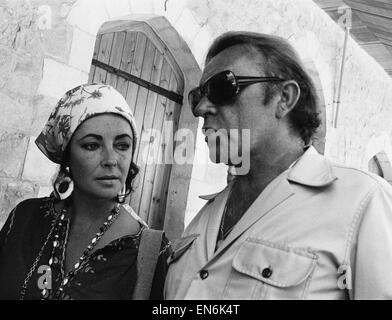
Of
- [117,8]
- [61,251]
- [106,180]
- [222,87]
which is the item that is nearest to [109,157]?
[106,180]

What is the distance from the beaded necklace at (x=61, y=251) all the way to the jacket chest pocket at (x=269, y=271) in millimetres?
A: 556

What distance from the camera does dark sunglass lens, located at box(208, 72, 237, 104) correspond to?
1460 millimetres

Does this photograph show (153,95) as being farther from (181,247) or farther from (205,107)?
(181,247)

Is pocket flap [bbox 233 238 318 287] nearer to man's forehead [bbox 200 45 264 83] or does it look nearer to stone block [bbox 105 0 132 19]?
man's forehead [bbox 200 45 264 83]

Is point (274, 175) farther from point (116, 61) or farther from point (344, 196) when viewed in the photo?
point (116, 61)

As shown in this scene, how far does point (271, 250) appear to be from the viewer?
1.16m

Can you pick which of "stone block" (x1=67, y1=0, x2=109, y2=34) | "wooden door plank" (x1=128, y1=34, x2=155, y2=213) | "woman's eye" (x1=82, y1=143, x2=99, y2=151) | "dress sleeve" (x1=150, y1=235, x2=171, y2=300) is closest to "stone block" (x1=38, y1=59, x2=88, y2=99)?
"stone block" (x1=67, y1=0, x2=109, y2=34)

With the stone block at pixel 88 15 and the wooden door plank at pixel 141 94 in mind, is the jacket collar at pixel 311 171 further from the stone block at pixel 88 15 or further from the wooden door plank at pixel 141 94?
the wooden door plank at pixel 141 94

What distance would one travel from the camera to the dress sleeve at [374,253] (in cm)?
102

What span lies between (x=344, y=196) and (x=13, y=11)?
6.91 ft

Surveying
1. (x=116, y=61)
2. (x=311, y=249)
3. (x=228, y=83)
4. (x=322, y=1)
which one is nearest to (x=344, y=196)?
(x=311, y=249)

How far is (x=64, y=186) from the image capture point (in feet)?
5.48

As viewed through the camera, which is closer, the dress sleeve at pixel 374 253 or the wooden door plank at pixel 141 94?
the dress sleeve at pixel 374 253

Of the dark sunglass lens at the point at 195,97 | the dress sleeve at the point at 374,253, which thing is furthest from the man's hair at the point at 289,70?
the dress sleeve at the point at 374,253
